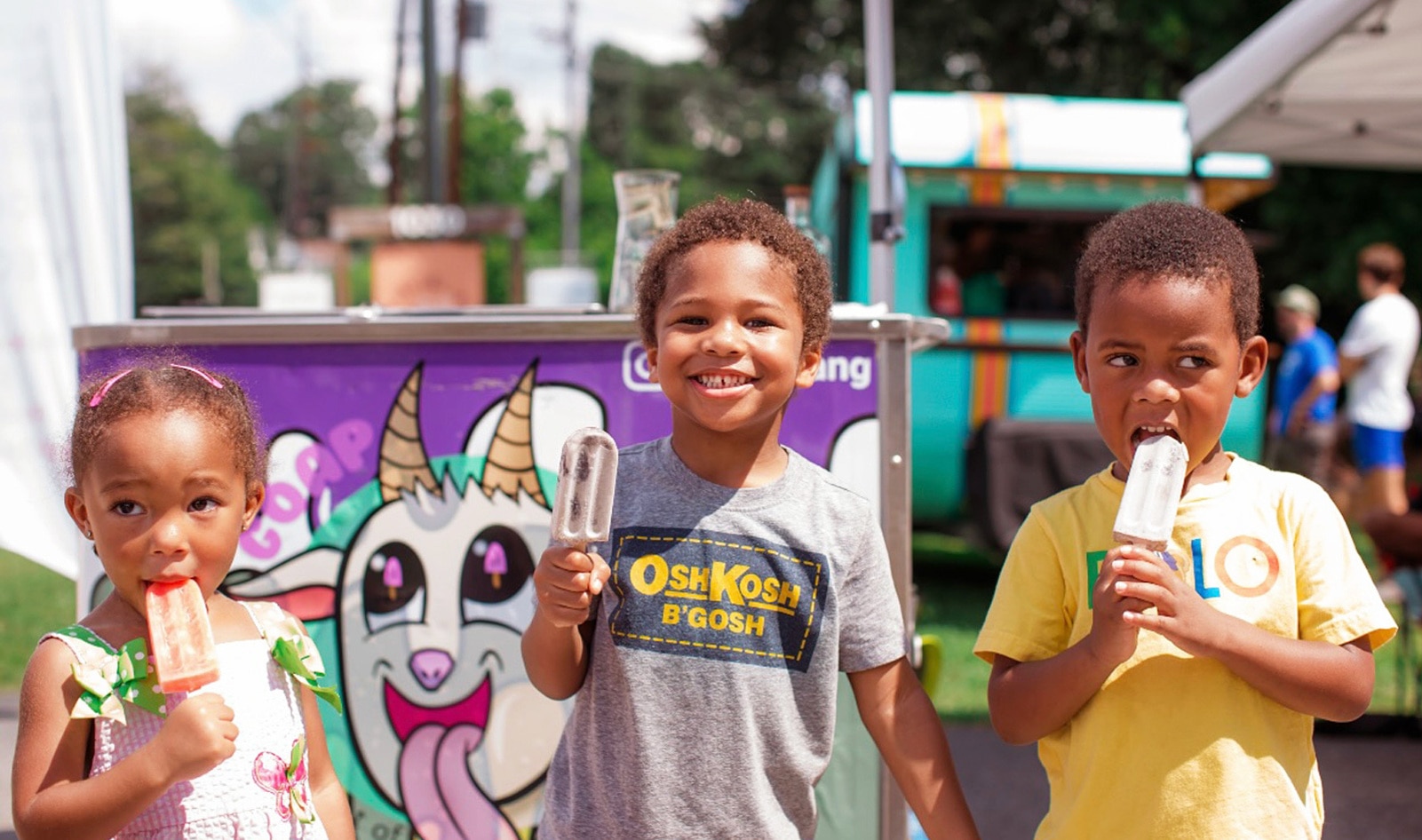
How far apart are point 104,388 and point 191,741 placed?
0.59 meters

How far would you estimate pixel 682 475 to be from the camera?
2.16 metres

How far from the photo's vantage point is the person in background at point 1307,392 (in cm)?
943

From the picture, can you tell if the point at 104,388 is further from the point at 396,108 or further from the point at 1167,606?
the point at 396,108

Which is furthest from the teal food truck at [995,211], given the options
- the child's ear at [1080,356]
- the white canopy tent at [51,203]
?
the child's ear at [1080,356]

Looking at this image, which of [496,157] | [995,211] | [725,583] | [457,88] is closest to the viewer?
[725,583]

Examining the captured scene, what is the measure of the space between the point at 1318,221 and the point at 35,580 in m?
14.2

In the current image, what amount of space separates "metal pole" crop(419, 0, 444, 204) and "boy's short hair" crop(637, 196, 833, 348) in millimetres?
12665

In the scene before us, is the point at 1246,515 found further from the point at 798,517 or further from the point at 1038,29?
the point at 1038,29

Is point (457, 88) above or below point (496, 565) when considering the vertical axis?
above

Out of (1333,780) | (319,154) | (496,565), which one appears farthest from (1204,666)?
(319,154)

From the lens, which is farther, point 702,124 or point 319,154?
point 319,154

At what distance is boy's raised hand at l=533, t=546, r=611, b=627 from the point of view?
188 centimetres

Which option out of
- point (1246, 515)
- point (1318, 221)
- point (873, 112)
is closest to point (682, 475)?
point (1246, 515)

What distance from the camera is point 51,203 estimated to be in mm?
4816
